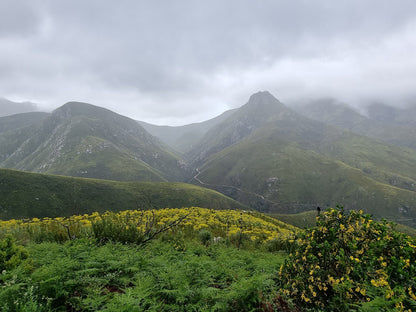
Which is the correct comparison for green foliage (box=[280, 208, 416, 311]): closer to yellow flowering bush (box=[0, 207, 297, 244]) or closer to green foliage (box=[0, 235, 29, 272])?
yellow flowering bush (box=[0, 207, 297, 244])

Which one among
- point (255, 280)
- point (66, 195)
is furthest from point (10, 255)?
point (66, 195)

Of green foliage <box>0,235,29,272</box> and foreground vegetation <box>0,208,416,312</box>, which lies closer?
foreground vegetation <box>0,208,416,312</box>

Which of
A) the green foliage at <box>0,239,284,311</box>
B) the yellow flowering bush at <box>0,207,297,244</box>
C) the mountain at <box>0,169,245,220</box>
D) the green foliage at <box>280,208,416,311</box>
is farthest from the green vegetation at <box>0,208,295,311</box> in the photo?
the mountain at <box>0,169,245,220</box>

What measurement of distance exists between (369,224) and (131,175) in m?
189

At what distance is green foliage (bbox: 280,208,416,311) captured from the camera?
11.4ft

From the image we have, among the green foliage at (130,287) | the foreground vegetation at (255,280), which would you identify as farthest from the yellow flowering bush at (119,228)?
the foreground vegetation at (255,280)

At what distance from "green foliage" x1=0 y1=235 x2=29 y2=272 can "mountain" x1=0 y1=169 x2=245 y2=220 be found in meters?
47.1

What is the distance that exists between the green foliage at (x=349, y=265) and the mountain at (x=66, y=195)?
4707 cm

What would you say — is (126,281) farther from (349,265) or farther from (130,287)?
(349,265)

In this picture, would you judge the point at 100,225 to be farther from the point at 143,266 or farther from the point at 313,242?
the point at 313,242

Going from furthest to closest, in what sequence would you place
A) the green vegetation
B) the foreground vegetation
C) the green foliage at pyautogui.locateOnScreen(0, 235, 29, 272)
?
the green foliage at pyautogui.locateOnScreen(0, 235, 29, 272) < the green vegetation < the foreground vegetation

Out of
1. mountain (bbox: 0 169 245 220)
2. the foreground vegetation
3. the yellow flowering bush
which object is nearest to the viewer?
the foreground vegetation

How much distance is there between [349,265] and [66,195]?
294 ft

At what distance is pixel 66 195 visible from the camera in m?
75.8
